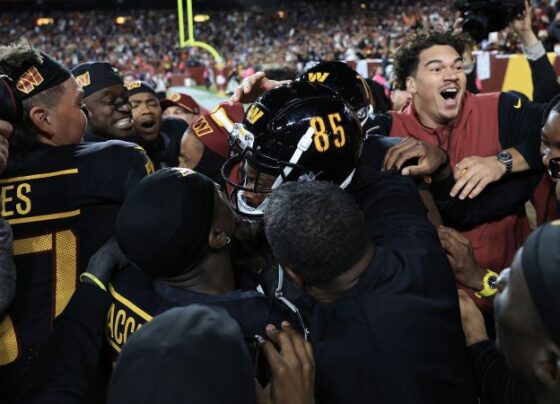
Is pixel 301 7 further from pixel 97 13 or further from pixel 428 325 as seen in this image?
pixel 428 325

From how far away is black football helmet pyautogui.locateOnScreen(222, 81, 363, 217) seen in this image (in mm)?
1857

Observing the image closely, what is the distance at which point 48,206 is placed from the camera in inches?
79.4

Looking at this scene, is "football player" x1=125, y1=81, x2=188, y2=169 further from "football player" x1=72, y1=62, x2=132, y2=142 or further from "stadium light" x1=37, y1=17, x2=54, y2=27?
"stadium light" x1=37, y1=17, x2=54, y2=27

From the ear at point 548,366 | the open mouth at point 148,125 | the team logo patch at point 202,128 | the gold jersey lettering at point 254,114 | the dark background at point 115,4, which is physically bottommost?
the dark background at point 115,4

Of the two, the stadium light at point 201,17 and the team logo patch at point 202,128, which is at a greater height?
the team logo patch at point 202,128

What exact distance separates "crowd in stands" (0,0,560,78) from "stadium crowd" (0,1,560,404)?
91.1 ft

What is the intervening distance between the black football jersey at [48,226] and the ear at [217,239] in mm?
489

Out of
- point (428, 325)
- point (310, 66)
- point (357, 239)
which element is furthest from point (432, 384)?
point (310, 66)

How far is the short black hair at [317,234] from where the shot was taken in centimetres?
147

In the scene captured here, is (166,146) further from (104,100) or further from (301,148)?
(301,148)

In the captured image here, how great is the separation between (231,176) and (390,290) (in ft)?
4.09

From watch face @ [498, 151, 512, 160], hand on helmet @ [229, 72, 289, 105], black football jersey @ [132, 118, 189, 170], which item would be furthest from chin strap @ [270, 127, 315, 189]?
black football jersey @ [132, 118, 189, 170]

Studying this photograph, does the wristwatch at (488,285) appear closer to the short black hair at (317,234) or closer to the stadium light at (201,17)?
the short black hair at (317,234)

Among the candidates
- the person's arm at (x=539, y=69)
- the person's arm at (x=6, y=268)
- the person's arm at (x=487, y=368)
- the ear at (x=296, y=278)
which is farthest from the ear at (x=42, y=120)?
the person's arm at (x=539, y=69)
